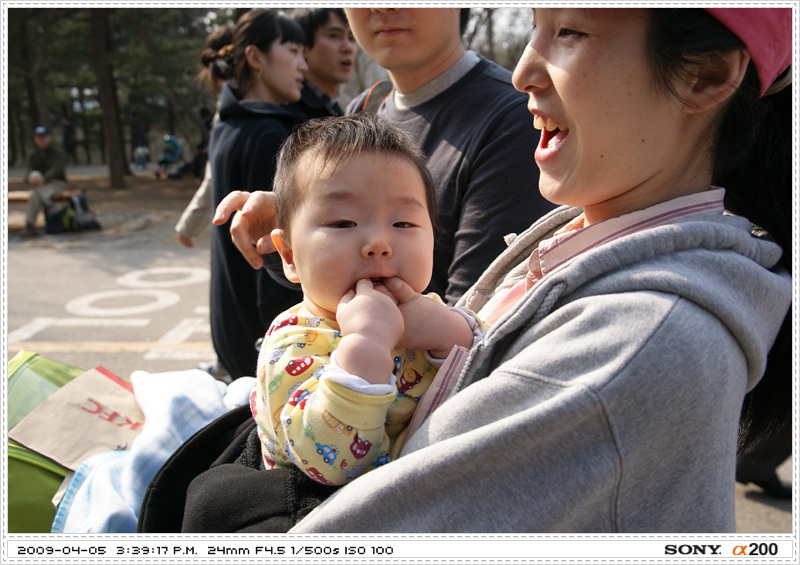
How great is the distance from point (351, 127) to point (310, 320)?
0.46m

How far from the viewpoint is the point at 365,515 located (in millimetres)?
1078

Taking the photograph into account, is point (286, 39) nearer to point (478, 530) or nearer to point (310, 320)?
point (310, 320)

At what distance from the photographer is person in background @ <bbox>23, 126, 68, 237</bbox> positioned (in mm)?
10516

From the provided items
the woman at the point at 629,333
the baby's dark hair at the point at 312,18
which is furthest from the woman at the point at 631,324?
the baby's dark hair at the point at 312,18

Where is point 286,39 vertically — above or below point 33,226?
above

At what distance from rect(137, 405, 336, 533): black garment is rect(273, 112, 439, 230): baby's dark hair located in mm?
554

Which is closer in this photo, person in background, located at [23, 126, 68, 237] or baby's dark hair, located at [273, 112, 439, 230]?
baby's dark hair, located at [273, 112, 439, 230]

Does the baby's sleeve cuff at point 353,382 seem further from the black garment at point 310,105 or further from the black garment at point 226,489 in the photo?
the black garment at point 310,105

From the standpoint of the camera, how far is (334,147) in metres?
1.45

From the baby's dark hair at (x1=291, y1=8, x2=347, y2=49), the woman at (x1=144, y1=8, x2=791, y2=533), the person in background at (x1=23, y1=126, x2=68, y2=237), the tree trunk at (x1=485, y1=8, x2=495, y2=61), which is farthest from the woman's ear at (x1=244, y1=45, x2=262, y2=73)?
the tree trunk at (x1=485, y1=8, x2=495, y2=61)

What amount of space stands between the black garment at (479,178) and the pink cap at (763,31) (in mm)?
780

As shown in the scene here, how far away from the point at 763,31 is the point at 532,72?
1.40 feet

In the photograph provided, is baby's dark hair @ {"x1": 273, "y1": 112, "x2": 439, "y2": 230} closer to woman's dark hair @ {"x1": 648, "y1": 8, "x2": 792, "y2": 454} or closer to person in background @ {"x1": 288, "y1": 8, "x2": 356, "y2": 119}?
woman's dark hair @ {"x1": 648, "y1": 8, "x2": 792, "y2": 454}

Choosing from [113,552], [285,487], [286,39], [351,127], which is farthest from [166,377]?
Result: [286,39]
